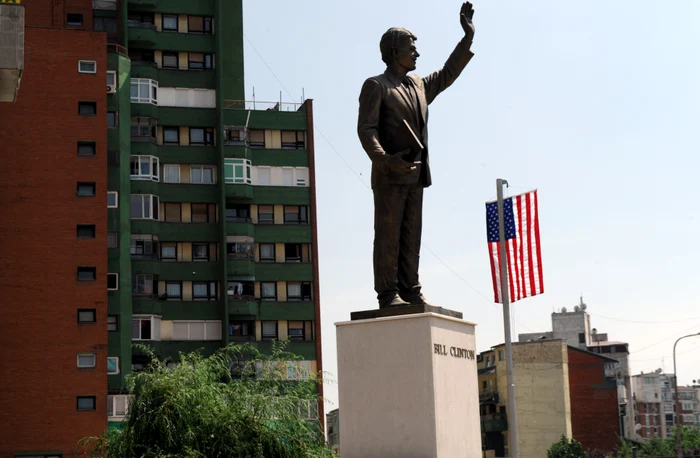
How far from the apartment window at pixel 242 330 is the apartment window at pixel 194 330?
1.06 m

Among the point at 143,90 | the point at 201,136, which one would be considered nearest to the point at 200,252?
the point at 201,136

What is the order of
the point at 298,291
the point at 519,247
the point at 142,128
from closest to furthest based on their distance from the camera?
the point at 519,247, the point at 142,128, the point at 298,291

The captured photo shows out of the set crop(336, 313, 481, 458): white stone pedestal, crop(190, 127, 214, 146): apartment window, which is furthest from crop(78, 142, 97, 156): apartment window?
crop(336, 313, 481, 458): white stone pedestal

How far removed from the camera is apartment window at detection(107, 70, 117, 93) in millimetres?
73250

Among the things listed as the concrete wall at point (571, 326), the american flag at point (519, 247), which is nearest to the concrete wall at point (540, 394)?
the concrete wall at point (571, 326)

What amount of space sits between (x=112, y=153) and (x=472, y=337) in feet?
200

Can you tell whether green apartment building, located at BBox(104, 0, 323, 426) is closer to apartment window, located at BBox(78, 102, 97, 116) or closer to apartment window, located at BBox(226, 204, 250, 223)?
apartment window, located at BBox(226, 204, 250, 223)

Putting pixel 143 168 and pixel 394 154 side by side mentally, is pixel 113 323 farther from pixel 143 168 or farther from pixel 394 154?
pixel 394 154

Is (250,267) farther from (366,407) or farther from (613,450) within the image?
(366,407)

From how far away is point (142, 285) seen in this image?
74938 millimetres

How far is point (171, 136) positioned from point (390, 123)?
65083 mm

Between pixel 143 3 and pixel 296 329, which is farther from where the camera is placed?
pixel 143 3

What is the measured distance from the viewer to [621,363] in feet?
529

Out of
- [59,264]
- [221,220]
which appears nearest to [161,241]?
[221,220]
